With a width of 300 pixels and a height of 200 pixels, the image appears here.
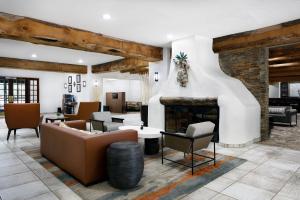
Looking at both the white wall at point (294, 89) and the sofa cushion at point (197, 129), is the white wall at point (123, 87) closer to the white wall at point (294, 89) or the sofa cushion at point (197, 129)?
the white wall at point (294, 89)

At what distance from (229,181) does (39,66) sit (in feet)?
29.9

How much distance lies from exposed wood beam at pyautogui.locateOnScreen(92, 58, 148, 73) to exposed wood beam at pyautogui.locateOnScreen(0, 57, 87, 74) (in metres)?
0.83

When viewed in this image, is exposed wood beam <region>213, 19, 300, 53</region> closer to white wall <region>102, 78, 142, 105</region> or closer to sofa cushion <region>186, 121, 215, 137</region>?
sofa cushion <region>186, 121, 215, 137</region>

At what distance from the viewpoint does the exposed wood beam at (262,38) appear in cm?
436

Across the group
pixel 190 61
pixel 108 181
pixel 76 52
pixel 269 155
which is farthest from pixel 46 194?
pixel 76 52

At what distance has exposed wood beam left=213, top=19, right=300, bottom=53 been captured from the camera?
14.3 feet

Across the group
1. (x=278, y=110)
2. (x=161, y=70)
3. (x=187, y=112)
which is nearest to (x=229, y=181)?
(x=187, y=112)

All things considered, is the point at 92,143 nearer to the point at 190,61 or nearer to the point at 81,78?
the point at 190,61

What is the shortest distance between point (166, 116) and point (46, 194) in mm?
4188

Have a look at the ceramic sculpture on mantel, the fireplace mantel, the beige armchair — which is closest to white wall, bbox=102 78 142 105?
the fireplace mantel

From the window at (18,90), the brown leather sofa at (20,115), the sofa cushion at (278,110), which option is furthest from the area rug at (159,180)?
the window at (18,90)

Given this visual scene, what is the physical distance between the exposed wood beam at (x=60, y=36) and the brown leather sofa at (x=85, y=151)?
7.35ft

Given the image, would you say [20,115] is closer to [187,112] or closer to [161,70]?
[161,70]

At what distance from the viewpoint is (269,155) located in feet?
13.9
